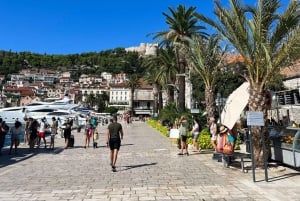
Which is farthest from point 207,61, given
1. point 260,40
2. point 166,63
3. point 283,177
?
point 166,63

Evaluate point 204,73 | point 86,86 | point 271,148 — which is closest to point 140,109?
point 86,86

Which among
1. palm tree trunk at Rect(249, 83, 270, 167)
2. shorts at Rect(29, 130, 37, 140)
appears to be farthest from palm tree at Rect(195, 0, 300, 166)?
shorts at Rect(29, 130, 37, 140)

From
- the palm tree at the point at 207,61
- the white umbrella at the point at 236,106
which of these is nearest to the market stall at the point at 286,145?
the white umbrella at the point at 236,106

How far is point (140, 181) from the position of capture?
9.52 meters

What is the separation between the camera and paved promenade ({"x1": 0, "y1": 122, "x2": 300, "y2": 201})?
7.89 metres

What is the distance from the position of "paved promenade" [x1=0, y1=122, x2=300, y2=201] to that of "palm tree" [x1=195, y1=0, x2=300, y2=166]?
6.89 ft

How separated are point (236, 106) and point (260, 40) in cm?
258

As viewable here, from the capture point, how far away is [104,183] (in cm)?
926

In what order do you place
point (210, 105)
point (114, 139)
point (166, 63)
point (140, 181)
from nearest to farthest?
1. point (140, 181)
2. point (114, 139)
3. point (210, 105)
4. point (166, 63)

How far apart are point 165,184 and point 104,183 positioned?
1.58 meters

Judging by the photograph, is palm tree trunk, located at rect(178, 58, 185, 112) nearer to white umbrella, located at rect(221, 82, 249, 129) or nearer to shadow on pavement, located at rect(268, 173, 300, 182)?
white umbrella, located at rect(221, 82, 249, 129)

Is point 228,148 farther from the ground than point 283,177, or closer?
farther from the ground

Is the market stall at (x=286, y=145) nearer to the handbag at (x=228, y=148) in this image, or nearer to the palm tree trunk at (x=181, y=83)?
the handbag at (x=228, y=148)

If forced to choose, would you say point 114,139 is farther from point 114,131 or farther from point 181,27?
point 181,27
